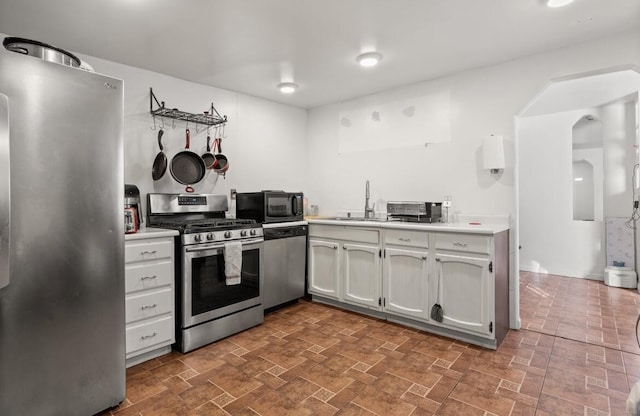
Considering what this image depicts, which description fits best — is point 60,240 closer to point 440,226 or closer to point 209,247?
point 209,247

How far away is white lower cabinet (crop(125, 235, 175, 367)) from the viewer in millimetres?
2334

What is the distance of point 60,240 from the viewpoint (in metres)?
1.64

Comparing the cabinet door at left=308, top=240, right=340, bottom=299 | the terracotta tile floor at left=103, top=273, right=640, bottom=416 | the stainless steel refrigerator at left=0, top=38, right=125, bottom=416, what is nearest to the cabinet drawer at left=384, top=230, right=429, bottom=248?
the cabinet door at left=308, top=240, right=340, bottom=299

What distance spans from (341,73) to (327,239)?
170 cm

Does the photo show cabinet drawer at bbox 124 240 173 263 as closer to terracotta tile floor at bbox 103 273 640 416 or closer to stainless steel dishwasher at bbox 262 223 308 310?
terracotta tile floor at bbox 103 273 640 416

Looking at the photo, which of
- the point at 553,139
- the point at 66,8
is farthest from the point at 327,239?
the point at 553,139

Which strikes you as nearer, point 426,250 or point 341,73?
point 426,250

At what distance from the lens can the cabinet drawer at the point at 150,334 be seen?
7.66 ft

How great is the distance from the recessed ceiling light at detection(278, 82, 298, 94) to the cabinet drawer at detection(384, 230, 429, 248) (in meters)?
1.86

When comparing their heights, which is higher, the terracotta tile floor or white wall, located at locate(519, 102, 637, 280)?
white wall, located at locate(519, 102, 637, 280)

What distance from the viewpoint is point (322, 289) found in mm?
3695

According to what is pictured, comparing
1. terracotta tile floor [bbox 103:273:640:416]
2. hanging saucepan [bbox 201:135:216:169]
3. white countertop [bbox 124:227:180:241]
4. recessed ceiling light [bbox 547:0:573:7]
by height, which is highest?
recessed ceiling light [bbox 547:0:573:7]

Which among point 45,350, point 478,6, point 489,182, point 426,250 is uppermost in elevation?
point 478,6

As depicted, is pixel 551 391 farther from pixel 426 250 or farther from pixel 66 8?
pixel 66 8
